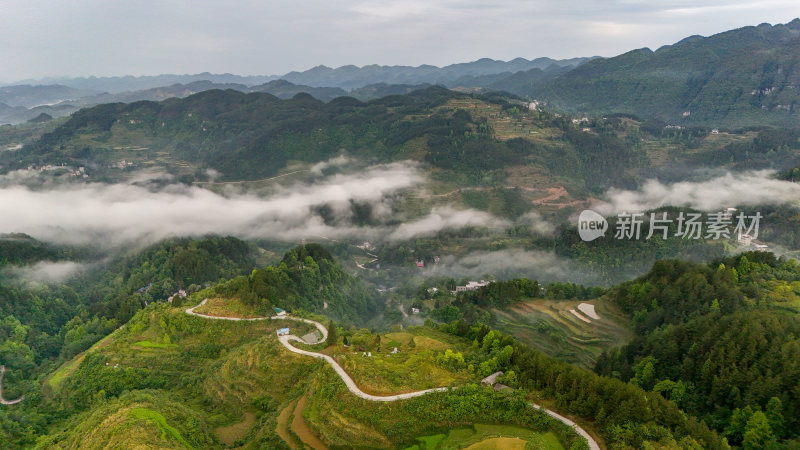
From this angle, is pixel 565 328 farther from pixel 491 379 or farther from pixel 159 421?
pixel 159 421

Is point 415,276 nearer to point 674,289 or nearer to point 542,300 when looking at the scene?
point 542,300

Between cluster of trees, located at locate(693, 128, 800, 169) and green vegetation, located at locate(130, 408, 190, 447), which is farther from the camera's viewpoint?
cluster of trees, located at locate(693, 128, 800, 169)

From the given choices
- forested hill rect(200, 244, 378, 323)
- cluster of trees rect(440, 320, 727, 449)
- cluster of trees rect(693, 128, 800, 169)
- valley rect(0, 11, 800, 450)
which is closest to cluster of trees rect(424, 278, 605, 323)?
valley rect(0, 11, 800, 450)

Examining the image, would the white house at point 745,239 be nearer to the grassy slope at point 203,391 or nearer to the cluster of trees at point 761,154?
the grassy slope at point 203,391

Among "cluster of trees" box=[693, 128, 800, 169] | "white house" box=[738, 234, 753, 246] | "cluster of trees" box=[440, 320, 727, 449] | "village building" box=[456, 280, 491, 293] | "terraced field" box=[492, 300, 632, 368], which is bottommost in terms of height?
"village building" box=[456, 280, 491, 293]

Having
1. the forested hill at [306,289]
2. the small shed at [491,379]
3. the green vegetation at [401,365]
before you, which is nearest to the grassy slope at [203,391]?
the green vegetation at [401,365]

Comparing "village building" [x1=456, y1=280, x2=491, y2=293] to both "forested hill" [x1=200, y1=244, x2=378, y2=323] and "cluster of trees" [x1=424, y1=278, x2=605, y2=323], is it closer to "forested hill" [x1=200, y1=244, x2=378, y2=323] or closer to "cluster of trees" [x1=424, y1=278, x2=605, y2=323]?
"cluster of trees" [x1=424, y1=278, x2=605, y2=323]

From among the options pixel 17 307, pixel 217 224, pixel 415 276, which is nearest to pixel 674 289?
pixel 415 276
